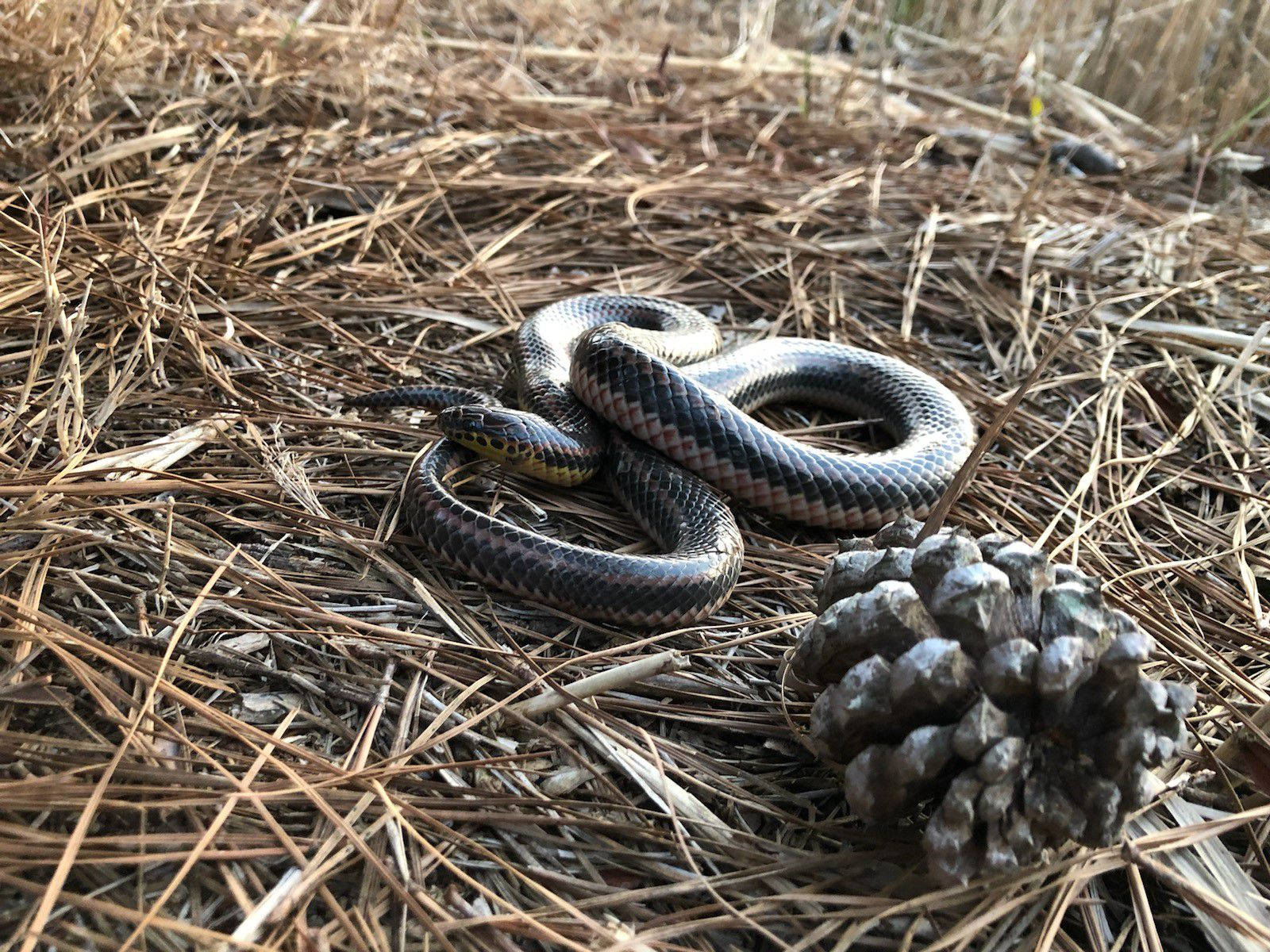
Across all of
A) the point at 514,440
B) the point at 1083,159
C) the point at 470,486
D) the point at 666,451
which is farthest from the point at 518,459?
the point at 1083,159

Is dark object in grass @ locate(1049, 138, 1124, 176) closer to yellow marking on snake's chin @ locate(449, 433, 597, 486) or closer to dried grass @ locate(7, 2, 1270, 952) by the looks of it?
dried grass @ locate(7, 2, 1270, 952)

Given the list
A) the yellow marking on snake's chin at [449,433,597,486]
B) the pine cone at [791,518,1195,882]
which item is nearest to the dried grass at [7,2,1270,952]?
the yellow marking on snake's chin at [449,433,597,486]

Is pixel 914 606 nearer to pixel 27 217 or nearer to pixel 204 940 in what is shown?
pixel 204 940

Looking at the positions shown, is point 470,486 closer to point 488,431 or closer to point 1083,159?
point 488,431

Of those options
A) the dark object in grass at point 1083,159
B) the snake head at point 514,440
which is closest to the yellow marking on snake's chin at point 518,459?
the snake head at point 514,440

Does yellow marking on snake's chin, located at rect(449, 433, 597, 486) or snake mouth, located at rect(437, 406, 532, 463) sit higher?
snake mouth, located at rect(437, 406, 532, 463)

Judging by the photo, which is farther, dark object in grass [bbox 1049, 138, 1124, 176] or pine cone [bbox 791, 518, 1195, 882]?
dark object in grass [bbox 1049, 138, 1124, 176]
